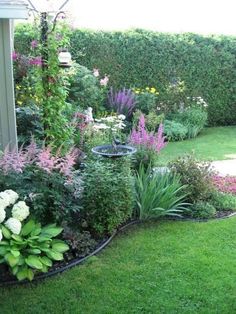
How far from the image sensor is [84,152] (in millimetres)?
5781

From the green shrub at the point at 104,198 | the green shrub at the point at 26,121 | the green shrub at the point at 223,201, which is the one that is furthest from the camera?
the green shrub at the point at 26,121

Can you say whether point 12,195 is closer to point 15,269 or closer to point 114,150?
point 15,269

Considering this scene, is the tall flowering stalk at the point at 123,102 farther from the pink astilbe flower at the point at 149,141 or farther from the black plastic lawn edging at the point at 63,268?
the black plastic lawn edging at the point at 63,268

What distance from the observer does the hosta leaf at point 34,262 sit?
10.2 feet

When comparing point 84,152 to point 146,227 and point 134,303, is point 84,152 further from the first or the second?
point 134,303

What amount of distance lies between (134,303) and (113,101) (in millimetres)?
6958

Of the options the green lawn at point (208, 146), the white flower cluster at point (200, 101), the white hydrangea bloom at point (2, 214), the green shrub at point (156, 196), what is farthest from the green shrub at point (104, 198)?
the white flower cluster at point (200, 101)

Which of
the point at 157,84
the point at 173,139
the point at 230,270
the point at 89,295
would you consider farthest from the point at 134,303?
the point at 157,84

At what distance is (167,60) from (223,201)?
638cm

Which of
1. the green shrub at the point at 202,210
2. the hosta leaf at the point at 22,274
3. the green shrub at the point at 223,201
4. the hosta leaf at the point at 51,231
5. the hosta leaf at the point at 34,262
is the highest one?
the hosta leaf at the point at 51,231

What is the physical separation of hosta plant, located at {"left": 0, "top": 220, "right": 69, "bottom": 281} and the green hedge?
22.8 ft

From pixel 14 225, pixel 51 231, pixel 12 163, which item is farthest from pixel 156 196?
pixel 14 225

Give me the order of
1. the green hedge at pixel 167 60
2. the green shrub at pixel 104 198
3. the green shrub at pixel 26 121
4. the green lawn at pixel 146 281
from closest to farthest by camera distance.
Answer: the green lawn at pixel 146 281, the green shrub at pixel 104 198, the green shrub at pixel 26 121, the green hedge at pixel 167 60

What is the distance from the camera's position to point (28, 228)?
346cm
